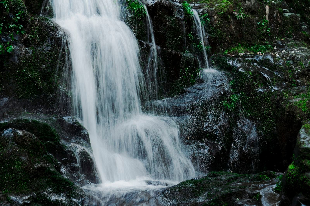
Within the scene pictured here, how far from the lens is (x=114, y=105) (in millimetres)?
8656

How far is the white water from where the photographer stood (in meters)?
7.63

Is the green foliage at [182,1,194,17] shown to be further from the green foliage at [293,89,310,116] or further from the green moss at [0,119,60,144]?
the green moss at [0,119,60,144]

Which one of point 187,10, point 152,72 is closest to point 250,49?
point 187,10

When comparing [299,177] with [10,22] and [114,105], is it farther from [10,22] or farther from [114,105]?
[10,22]

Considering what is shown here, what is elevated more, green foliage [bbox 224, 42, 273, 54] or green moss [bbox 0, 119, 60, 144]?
green foliage [bbox 224, 42, 273, 54]

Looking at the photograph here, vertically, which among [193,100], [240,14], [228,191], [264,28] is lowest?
[228,191]

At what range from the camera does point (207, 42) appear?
11.4 m

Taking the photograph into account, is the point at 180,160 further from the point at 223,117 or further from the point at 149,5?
the point at 149,5

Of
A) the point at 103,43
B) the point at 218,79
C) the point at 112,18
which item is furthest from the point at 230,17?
the point at 103,43

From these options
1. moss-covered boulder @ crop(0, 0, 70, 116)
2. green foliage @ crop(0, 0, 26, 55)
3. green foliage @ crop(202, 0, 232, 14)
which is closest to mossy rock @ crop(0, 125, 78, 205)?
moss-covered boulder @ crop(0, 0, 70, 116)

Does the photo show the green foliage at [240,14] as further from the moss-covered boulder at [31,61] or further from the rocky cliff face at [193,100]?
the moss-covered boulder at [31,61]

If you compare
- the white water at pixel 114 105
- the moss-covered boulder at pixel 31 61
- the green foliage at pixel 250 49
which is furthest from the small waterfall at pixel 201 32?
the moss-covered boulder at pixel 31 61

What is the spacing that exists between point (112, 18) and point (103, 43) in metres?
1.40

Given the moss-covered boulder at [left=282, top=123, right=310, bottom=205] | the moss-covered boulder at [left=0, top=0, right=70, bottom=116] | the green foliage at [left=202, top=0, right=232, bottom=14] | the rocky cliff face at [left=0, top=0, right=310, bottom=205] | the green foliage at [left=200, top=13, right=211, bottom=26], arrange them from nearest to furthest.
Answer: the moss-covered boulder at [left=282, top=123, right=310, bottom=205] < the rocky cliff face at [left=0, top=0, right=310, bottom=205] < the moss-covered boulder at [left=0, top=0, right=70, bottom=116] < the green foliage at [left=200, top=13, right=211, bottom=26] < the green foliage at [left=202, top=0, right=232, bottom=14]
